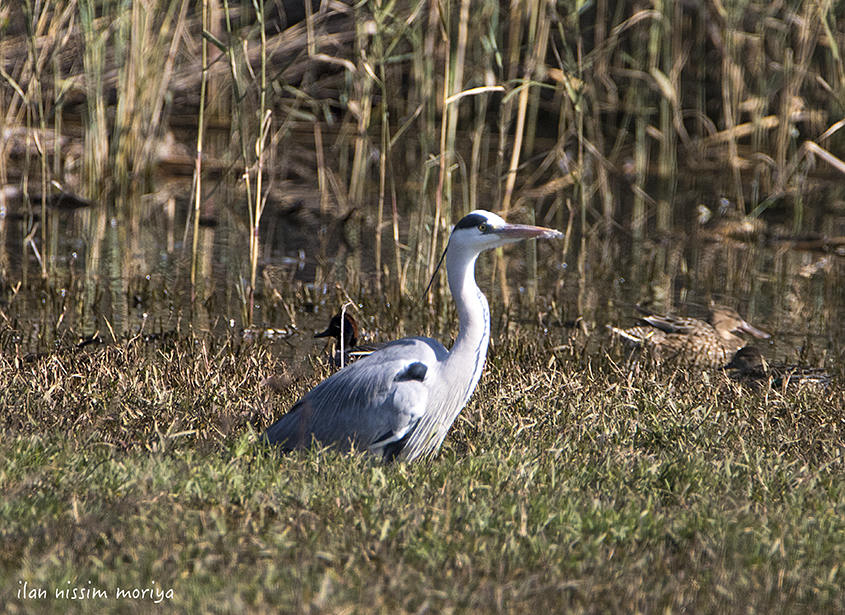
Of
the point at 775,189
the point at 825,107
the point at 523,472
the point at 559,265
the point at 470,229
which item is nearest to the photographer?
the point at 523,472

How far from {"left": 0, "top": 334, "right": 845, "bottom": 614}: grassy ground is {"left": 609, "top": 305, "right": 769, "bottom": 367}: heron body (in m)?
1.43

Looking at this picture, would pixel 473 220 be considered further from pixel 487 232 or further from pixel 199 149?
pixel 199 149

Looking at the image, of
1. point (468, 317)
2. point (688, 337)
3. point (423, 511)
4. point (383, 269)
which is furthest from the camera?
point (383, 269)

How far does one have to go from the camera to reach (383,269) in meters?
7.17

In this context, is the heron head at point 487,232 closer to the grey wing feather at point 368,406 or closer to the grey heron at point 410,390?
the grey heron at point 410,390

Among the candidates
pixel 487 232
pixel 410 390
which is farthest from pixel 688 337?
pixel 410 390

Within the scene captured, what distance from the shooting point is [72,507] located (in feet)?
9.84

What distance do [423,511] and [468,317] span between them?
86 centimetres

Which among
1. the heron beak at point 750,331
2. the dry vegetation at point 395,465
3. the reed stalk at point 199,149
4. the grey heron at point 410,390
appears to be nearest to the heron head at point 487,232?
the grey heron at point 410,390

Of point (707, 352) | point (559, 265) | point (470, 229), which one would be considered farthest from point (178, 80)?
point (470, 229)

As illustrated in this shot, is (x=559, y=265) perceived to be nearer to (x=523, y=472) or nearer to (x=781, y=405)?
(x=781, y=405)

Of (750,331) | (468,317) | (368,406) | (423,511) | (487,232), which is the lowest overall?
(750,331)

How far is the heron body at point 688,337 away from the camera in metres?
5.77

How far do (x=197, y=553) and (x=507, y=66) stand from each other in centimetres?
737
